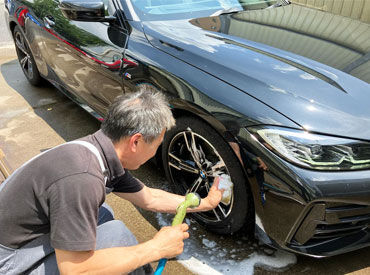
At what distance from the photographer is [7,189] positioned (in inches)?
53.1

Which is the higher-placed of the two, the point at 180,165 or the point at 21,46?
the point at 21,46

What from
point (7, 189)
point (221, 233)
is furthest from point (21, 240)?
point (221, 233)

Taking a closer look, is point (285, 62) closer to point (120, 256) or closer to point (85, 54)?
point (120, 256)

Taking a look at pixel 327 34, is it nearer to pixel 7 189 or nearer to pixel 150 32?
pixel 150 32

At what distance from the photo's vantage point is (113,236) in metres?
1.57

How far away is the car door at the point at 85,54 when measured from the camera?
2.50 metres

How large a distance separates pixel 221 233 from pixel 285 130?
78cm

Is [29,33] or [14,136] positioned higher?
[29,33]

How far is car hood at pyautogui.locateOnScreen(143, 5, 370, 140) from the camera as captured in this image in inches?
65.7

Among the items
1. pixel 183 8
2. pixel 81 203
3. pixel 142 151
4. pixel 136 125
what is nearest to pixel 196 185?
pixel 142 151

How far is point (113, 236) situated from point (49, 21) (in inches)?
89.5

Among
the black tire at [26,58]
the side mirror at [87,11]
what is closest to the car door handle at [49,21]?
the side mirror at [87,11]

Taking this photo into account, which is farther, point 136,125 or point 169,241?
point 169,241

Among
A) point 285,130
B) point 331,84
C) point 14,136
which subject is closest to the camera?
point 285,130
